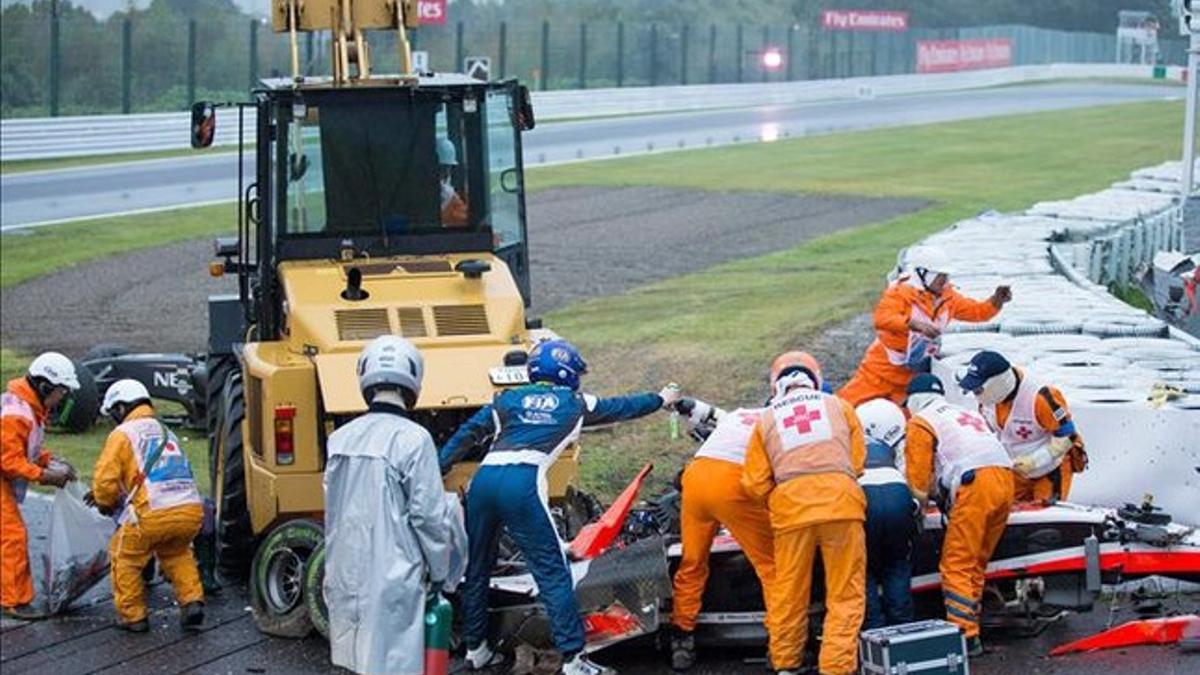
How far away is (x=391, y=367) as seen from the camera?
8.74 meters

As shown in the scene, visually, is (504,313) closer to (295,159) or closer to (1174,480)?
(295,159)

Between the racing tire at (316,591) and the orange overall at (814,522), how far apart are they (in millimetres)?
2330

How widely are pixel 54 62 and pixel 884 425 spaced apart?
35941 millimetres

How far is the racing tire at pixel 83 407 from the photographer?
15.2 metres

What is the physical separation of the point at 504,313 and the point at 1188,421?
405cm

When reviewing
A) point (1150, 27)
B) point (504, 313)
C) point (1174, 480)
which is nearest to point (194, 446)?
point (504, 313)

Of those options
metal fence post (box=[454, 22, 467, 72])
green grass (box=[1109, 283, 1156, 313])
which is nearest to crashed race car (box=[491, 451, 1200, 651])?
green grass (box=[1109, 283, 1156, 313])

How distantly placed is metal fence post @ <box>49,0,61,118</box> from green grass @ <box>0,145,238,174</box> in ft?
5.77

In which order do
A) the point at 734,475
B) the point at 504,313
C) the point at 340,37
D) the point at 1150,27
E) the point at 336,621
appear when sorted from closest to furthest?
1. the point at 336,621
2. the point at 734,475
3. the point at 504,313
4. the point at 340,37
5. the point at 1150,27

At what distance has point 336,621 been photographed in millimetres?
8547

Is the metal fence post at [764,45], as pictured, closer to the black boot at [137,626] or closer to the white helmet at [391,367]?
the black boot at [137,626]

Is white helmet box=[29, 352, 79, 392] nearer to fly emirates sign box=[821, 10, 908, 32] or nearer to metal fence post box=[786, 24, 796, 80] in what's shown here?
metal fence post box=[786, 24, 796, 80]

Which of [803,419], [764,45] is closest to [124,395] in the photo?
[803,419]

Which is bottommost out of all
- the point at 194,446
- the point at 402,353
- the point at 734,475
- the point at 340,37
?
the point at 194,446
